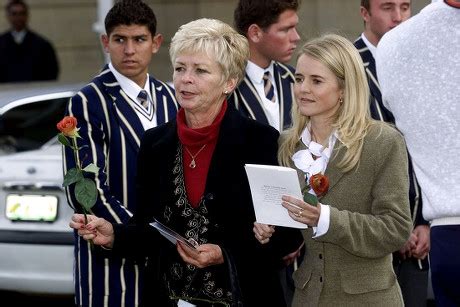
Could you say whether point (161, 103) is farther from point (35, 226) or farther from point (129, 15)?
point (35, 226)

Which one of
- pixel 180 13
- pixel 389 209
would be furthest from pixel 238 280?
pixel 180 13

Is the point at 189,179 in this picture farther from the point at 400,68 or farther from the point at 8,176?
the point at 8,176

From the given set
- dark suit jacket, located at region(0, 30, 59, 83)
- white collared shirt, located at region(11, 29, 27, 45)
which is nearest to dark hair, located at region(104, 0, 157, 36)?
dark suit jacket, located at region(0, 30, 59, 83)

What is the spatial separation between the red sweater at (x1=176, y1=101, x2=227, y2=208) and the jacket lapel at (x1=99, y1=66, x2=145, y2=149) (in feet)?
2.22

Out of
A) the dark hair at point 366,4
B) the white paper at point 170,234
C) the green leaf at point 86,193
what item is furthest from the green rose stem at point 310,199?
the dark hair at point 366,4

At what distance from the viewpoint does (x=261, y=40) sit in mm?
5492

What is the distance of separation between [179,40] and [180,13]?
36.6 ft

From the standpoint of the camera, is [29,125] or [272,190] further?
[29,125]

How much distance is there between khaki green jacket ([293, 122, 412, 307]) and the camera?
412cm

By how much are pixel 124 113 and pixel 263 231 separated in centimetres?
119

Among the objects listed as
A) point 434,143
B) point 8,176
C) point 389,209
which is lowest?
point 8,176

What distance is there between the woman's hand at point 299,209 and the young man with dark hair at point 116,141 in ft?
3.57

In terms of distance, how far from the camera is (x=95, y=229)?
14.3ft

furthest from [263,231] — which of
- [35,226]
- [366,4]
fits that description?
[35,226]
